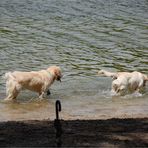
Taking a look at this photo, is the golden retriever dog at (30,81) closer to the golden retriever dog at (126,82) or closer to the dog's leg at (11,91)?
the dog's leg at (11,91)

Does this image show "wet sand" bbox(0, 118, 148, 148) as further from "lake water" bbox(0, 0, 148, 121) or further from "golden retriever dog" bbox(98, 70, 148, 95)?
"golden retriever dog" bbox(98, 70, 148, 95)

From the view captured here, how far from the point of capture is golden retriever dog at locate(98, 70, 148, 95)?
45.4 feet

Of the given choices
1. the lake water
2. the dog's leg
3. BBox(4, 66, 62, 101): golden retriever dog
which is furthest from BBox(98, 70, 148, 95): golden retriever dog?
the dog's leg

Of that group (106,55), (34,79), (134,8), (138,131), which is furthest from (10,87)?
(134,8)

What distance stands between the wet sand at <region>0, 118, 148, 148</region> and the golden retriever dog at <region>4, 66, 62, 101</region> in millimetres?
3787

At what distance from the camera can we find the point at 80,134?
7.82 m

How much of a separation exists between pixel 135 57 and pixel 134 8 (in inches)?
551

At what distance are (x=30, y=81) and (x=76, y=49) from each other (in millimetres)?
7187

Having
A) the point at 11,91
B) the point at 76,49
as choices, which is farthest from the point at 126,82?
the point at 76,49

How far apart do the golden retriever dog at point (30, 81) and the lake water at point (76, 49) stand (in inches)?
11.8

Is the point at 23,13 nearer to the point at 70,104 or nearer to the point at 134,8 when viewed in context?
the point at 134,8

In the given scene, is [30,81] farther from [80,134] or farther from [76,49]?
[76,49]

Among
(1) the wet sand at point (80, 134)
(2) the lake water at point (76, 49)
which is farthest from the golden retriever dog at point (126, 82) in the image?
(1) the wet sand at point (80, 134)

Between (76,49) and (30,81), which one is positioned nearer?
(30,81)
